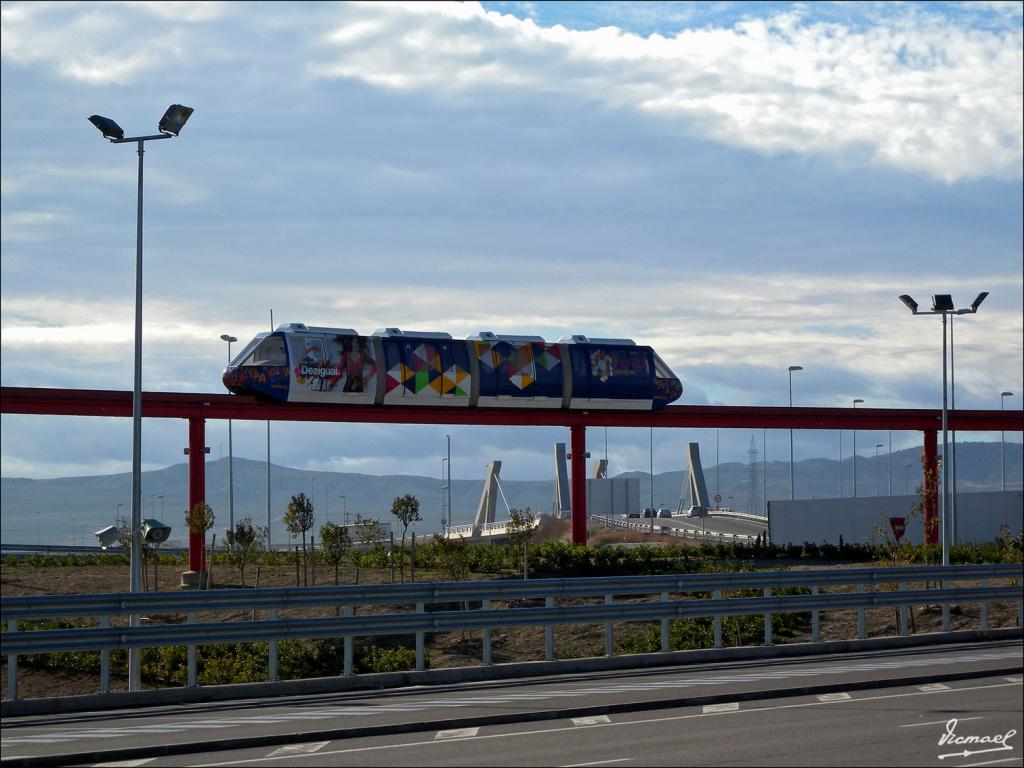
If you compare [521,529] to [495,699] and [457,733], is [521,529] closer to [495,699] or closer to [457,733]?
[495,699]

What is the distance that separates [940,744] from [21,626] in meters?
19.9

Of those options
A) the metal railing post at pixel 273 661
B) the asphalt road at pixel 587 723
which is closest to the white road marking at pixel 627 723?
the asphalt road at pixel 587 723

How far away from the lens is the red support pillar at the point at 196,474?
34.7m

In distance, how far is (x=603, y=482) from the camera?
101 metres

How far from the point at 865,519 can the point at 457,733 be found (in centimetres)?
3966

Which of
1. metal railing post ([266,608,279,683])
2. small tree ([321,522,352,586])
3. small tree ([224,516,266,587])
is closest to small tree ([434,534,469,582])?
small tree ([321,522,352,586])

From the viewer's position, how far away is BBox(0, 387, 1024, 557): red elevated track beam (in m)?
35.4

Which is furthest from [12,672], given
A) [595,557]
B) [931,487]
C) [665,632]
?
[931,487]

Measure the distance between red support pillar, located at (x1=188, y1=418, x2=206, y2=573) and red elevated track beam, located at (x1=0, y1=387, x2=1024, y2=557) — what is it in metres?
0.03

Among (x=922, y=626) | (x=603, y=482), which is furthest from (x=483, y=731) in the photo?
(x=603, y=482)

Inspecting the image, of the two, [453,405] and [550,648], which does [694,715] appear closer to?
[550,648]

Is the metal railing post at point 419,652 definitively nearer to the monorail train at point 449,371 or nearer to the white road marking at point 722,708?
the white road marking at point 722,708

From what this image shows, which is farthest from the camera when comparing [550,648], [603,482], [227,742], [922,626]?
[603,482]

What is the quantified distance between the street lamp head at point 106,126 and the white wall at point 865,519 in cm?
3164
